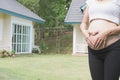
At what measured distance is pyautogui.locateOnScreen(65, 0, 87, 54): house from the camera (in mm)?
25922

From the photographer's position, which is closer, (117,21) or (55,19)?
(117,21)

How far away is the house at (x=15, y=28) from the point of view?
74.1ft

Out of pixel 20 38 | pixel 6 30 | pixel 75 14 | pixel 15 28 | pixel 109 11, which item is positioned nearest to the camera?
pixel 109 11

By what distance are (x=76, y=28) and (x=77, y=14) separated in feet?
3.71

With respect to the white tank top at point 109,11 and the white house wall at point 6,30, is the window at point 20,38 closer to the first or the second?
the white house wall at point 6,30

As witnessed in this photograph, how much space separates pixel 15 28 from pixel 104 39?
68.9ft

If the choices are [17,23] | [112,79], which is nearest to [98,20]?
[112,79]

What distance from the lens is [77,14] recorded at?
2706 centimetres

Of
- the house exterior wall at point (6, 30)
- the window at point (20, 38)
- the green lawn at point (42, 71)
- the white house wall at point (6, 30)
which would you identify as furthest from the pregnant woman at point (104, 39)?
the window at point (20, 38)

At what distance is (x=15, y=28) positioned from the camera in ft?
78.8

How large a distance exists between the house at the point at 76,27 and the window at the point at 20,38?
3.15 meters

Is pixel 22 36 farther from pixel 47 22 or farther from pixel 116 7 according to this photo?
pixel 116 7

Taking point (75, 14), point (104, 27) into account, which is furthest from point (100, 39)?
point (75, 14)

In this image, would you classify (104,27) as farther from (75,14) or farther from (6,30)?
(75,14)
